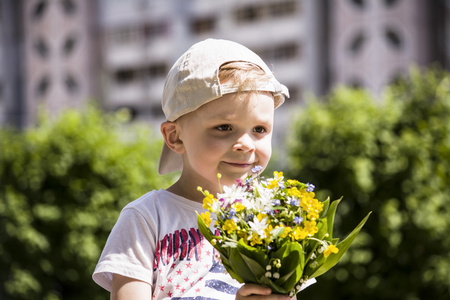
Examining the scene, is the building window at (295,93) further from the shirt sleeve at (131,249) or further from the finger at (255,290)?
the finger at (255,290)

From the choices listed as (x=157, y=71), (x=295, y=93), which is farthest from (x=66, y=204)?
(x=157, y=71)

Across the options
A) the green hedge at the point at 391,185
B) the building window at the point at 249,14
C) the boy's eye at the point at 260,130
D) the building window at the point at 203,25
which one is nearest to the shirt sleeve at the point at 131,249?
the boy's eye at the point at 260,130

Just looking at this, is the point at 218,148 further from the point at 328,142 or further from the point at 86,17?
the point at 86,17

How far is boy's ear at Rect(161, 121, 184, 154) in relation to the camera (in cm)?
198

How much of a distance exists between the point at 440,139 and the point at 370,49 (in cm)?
1142

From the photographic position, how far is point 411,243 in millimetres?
6801

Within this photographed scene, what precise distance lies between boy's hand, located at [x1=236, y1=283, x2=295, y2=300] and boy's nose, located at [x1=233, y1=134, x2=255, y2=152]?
0.40 m

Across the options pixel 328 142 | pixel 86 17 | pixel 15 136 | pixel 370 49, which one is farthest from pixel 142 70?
pixel 328 142

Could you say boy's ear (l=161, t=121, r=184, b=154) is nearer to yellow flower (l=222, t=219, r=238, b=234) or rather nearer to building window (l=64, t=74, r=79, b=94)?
yellow flower (l=222, t=219, r=238, b=234)

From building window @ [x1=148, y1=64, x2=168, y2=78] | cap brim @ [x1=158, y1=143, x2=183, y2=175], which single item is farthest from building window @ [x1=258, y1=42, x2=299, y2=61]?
cap brim @ [x1=158, y1=143, x2=183, y2=175]

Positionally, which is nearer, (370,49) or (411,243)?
(411,243)

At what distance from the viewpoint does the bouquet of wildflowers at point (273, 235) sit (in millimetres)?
1634

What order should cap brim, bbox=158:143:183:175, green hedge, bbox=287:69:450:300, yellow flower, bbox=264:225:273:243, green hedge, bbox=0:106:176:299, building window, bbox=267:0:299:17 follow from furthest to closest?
building window, bbox=267:0:299:17 → green hedge, bbox=0:106:176:299 → green hedge, bbox=287:69:450:300 → cap brim, bbox=158:143:183:175 → yellow flower, bbox=264:225:273:243

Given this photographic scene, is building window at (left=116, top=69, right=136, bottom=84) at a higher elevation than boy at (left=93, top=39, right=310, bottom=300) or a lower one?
lower
